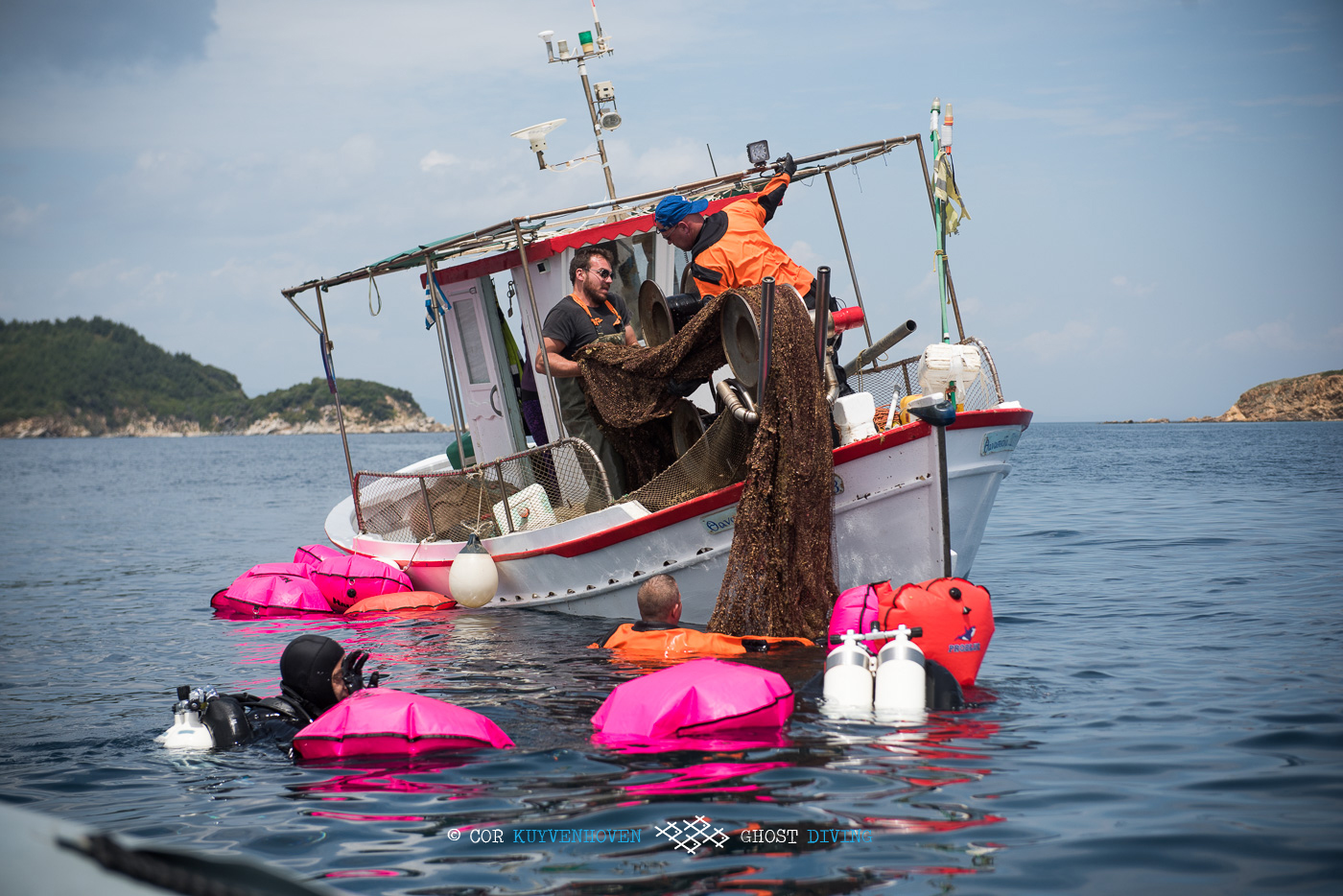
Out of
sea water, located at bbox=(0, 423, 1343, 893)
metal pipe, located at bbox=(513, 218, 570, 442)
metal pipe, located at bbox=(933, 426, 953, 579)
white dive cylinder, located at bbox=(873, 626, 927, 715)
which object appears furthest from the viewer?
metal pipe, located at bbox=(513, 218, 570, 442)

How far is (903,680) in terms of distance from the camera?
532 cm

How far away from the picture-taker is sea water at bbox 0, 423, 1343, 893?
3816 millimetres

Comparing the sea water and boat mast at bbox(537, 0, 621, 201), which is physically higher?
boat mast at bbox(537, 0, 621, 201)

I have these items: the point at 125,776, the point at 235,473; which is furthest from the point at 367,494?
the point at 235,473

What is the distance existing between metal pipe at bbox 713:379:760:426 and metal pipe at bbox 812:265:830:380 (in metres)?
0.56

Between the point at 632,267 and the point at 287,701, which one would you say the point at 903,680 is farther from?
the point at 632,267

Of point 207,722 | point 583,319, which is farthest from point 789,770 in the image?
point 583,319

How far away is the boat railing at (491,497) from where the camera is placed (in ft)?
29.3

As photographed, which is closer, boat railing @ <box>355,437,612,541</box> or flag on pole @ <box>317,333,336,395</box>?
boat railing @ <box>355,437,612,541</box>

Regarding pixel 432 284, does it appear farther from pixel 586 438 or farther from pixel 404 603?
pixel 404 603

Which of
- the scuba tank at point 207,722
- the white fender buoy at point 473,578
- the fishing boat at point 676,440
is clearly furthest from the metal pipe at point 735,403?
the scuba tank at point 207,722

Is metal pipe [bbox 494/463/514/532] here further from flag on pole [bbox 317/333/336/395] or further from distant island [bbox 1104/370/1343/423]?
distant island [bbox 1104/370/1343/423]

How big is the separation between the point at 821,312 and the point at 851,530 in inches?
65.0

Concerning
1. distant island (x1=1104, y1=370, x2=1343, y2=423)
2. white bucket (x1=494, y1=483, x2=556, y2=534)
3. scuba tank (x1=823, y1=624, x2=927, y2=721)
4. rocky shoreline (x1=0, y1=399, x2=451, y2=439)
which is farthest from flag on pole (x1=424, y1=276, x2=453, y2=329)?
rocky shoreline (x1=0, y1=399, x2=451, y2=439)
